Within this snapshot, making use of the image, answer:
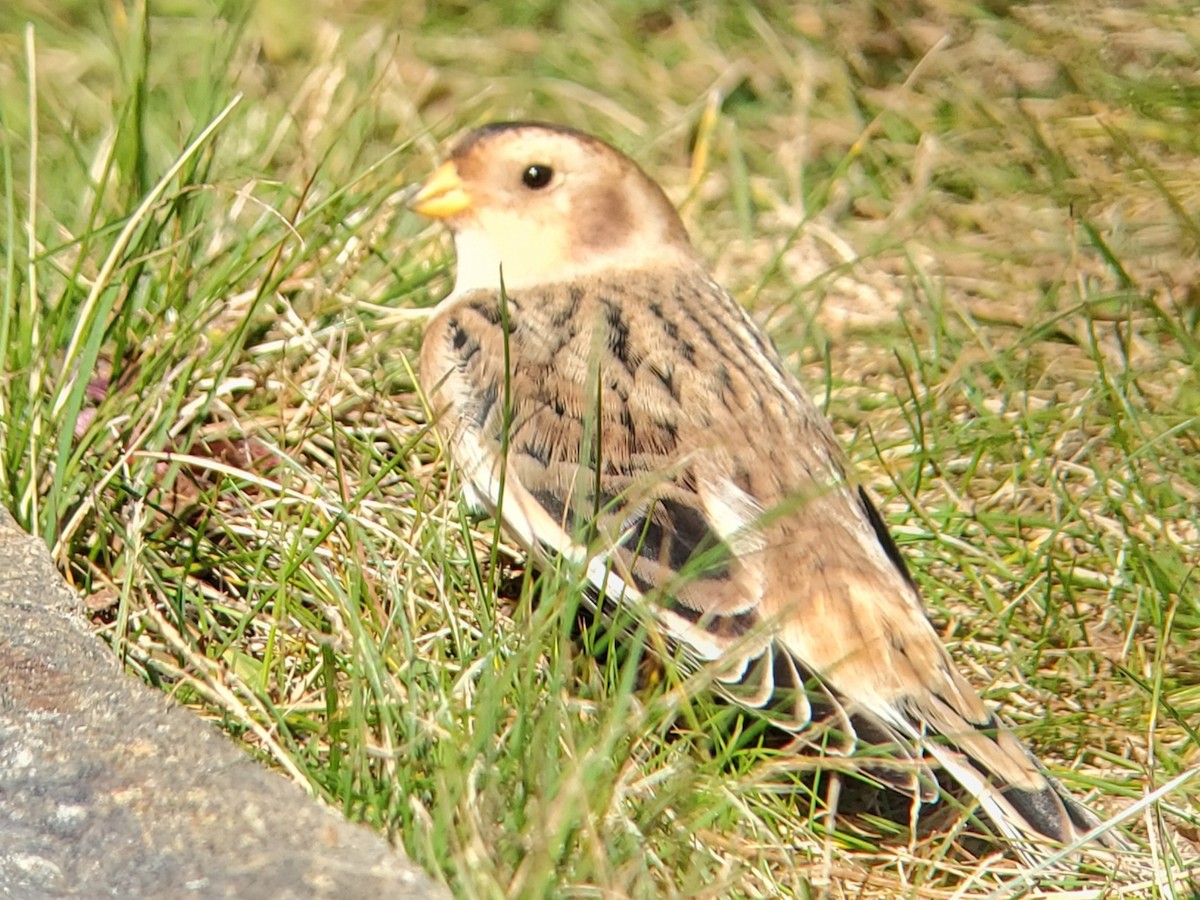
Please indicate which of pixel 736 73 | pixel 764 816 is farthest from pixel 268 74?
pixel 764 816

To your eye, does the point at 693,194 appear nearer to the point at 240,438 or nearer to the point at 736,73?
the point at 736,73

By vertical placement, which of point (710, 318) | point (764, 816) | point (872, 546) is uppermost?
point (710, 318)

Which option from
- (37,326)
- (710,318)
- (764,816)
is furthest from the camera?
(710,318)

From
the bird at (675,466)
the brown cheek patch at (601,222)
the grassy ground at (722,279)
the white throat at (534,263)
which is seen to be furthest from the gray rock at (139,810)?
the brown cheek patch at (601,222)

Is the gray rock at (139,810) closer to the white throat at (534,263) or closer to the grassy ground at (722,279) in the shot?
the grassy ground at (722,279)

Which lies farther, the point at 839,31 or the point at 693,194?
the point at 839,31

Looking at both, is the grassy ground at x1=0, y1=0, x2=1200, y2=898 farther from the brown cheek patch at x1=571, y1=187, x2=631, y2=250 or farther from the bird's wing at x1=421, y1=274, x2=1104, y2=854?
the brown cheek patch at x1=571, y1=187, x2=631, y2=250

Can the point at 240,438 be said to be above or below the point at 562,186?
below

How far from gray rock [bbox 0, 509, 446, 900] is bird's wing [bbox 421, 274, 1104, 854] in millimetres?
741

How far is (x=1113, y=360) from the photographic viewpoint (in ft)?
14.6

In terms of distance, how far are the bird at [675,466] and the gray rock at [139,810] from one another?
73 cm

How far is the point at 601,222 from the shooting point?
13.4 ft

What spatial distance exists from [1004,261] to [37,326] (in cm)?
264

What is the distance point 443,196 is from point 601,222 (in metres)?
0.38
